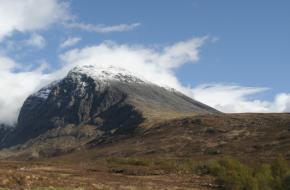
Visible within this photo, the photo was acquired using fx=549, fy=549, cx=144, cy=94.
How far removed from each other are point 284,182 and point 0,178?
31.0 meters

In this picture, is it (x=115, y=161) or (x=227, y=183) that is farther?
(x=115, y=161)

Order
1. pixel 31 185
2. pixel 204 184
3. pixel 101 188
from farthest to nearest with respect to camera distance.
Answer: pixel 204 184 < pixel 101 188 < pixel 31 185

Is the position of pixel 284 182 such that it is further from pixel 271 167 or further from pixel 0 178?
pixel 0 178

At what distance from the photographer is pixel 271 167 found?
250ft

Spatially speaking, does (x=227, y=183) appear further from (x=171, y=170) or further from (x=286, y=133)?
(x=286, y=133)

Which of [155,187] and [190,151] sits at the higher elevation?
[190,151]

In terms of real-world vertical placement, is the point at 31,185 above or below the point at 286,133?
below

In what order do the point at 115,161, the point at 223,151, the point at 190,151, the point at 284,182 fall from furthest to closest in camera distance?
the point at 190,151 → the point at 223,151 → the point at 115,161 → the point at 284,182

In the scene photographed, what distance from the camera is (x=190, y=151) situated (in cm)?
19975

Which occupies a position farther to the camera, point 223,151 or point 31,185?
point 223,151

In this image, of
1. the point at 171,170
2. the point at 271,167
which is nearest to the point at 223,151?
the point at 171,170

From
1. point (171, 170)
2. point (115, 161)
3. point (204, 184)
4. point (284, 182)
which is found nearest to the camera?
point (284, 182)

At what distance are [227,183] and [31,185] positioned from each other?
23342 millimetres

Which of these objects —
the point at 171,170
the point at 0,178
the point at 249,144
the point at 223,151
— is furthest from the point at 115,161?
the point at 0,178
